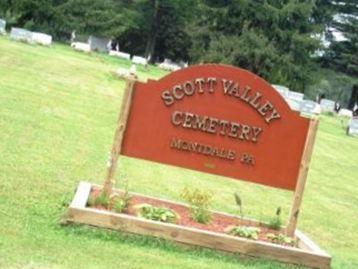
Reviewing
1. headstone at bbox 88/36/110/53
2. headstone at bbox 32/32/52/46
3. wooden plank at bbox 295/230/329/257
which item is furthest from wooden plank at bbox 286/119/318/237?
headstone at bbox 88/36/110/53

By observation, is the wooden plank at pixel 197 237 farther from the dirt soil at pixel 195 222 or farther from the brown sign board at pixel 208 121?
the brown sign board at pixel 208 121

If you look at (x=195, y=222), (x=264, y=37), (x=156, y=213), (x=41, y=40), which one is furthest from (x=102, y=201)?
(x=264, y=37)

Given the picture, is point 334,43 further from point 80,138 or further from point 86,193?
point 86,193

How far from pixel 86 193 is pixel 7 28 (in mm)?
35976

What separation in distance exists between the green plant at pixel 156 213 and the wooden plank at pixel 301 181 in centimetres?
130

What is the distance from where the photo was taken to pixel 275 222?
27.1 feet

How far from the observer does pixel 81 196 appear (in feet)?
25.0

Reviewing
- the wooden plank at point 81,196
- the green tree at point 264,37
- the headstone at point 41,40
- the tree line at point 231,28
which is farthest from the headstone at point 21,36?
the wooden plank at point 81,196

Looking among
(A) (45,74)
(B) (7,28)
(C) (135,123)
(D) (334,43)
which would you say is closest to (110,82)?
(A) (45,74)

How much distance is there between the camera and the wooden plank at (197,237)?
702cm

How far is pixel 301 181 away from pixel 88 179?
320 cm

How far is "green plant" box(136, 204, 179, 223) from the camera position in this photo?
739 centimetres

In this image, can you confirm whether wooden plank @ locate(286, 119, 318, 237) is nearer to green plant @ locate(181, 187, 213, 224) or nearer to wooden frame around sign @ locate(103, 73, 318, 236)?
wooden frame around sign @ locate(103, 73, 318, 236)

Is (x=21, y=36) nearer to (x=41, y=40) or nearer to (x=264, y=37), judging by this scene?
(x=41, y=40)
